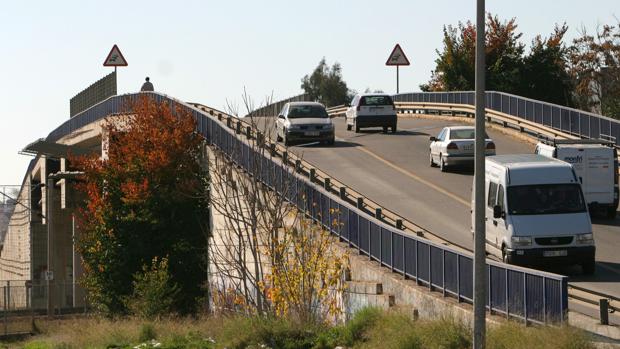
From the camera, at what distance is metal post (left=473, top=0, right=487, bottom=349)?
17.9 metres

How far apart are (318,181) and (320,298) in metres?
9.44

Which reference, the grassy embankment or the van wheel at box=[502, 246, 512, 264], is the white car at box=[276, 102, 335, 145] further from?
the van wheel at box=[502, 246, 512, 264]

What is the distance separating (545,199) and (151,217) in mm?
21340

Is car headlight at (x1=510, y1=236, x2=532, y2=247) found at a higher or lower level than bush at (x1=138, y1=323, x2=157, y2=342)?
higher

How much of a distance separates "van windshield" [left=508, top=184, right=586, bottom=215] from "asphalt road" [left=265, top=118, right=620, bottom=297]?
1432 millimetres

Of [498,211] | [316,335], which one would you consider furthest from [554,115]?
[316,335]

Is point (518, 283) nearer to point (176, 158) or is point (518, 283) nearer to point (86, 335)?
point (86, 335)

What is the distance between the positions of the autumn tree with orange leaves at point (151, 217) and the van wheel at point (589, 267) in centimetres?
1956

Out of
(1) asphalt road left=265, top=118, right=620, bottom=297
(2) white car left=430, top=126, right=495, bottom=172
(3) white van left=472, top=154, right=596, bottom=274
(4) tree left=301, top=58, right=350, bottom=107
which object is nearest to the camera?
(3) white van left=472, top=154, right=596, bottom=274

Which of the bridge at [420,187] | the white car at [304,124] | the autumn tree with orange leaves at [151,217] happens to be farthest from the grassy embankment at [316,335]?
the white car at [304,124]

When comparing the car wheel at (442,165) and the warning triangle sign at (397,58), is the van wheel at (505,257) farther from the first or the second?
the warning triangle sign at (397,58)

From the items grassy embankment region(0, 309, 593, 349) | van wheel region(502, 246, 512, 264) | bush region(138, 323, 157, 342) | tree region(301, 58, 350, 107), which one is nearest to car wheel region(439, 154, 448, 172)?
grassy embankment region(0, 309, 593, 349)

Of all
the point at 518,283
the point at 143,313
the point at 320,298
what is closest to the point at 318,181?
the point at 143,313

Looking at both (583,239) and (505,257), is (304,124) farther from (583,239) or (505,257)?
(583,239)
